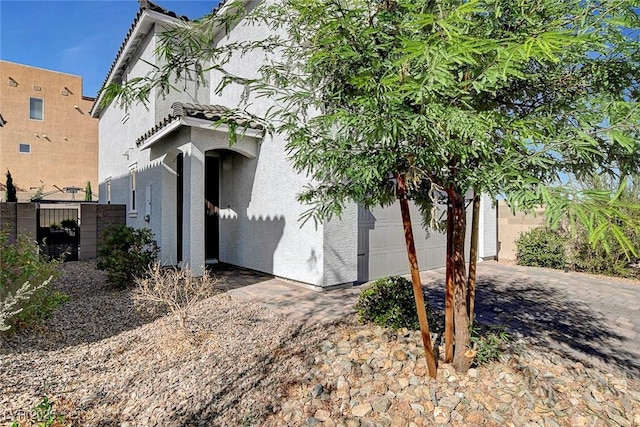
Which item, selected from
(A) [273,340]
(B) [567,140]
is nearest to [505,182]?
(B) [567,140]

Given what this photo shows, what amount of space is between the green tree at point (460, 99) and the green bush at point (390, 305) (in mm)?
1225

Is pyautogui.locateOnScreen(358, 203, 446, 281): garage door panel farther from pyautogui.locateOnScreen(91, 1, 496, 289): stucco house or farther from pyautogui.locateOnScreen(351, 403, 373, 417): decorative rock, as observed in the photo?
pyautogui.locateOnScreen(351, 403, 373, 417): decorative rock

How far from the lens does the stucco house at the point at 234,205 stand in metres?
9.56

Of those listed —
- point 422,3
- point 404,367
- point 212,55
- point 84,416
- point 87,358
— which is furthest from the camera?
point 87,358

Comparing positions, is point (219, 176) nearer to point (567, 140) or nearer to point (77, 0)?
point (77, 0)

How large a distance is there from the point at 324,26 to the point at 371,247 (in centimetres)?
776

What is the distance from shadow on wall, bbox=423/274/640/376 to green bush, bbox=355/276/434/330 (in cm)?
191

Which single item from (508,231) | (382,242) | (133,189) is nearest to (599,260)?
(508,231)

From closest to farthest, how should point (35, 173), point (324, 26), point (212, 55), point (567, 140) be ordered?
point (567, 140) < point (324, 26) < point (212, 55) < point (35, 173)

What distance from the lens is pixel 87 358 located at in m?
5.32

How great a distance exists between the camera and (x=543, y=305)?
841 cm

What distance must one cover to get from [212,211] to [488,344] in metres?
11.0

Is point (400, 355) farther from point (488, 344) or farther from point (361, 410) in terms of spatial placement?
point (488, 344)

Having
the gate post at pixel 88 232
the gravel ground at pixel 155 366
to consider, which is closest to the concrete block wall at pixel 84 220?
the gate post at pixel 88 232
